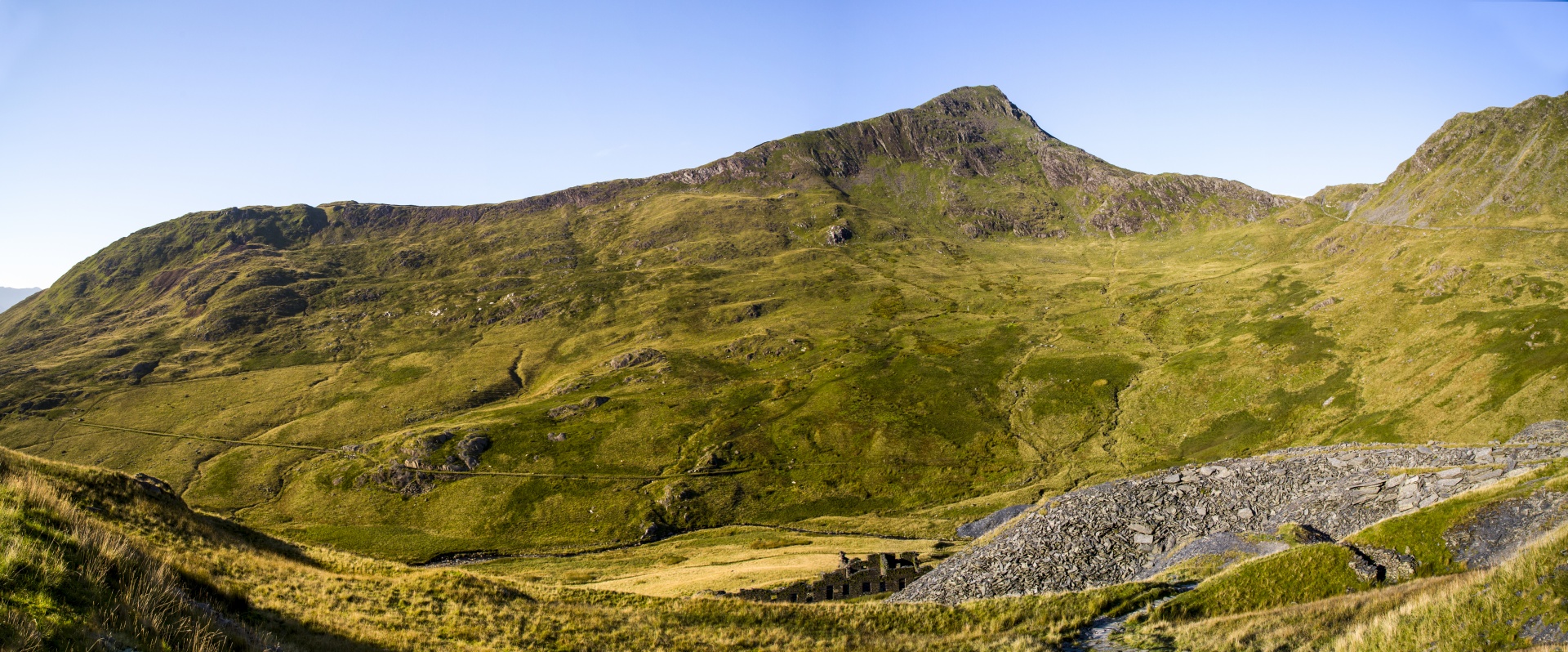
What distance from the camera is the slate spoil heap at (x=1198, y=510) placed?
1607 inches

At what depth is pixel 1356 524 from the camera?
39.5 meters

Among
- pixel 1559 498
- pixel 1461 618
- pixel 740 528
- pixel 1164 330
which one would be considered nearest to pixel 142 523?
pixel 1461 618

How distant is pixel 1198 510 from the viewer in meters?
47.3

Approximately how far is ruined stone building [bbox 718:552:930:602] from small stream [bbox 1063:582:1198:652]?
99.4 ft

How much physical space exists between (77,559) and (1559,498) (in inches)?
2036

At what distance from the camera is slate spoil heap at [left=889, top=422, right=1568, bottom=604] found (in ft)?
134

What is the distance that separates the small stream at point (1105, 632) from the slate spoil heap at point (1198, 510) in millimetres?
10143

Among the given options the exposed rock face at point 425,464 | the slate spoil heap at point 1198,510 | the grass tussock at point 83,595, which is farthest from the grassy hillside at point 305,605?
the exposed rock face at point 425,464

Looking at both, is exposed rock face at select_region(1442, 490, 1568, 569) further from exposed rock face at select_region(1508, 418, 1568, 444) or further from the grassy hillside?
exposed rock face at select_region(1508, 418, 1568, 444)

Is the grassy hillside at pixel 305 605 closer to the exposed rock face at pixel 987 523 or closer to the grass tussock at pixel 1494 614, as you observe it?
the grass tussock at pixel 1494 614

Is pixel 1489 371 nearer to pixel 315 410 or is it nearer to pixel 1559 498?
pixel 1559 498

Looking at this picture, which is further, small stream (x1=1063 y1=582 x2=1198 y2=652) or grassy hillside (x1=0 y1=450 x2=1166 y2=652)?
small stream (x1=1063 y1=582 x2=1198 y2=652)

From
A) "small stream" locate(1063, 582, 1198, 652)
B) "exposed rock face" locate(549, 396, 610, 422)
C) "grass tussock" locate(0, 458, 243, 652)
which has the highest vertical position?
"grass tussock" locate(0, 458, 243, 652)

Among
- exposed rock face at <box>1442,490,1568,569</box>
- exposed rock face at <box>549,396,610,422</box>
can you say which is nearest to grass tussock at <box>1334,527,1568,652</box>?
exposed rock face at <box>1442,490,1568,569</box>
